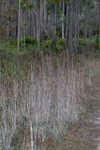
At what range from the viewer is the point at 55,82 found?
5164mm

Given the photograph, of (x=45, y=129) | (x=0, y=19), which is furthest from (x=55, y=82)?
(x=0, y=19)

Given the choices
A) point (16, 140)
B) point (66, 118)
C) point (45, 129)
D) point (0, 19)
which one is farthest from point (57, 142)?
point (0, 19)

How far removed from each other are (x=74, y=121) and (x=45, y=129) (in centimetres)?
111

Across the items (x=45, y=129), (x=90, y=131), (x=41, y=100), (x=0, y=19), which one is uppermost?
(x=0, y=19)

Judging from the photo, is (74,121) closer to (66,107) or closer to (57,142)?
(66,107)

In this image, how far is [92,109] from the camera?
5.71 meters

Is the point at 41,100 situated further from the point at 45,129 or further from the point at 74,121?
the point at 74,121

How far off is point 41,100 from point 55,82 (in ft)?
3.42

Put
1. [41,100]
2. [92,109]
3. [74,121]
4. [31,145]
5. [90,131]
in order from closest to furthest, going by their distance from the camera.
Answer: [31,145] → [41,100] → [90,131] → [74,121] → [92,109]

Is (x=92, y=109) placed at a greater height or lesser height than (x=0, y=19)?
lesser

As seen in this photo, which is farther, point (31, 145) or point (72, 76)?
point (72, 76)

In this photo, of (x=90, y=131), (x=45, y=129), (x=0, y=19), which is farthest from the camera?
(x=0, y=19)

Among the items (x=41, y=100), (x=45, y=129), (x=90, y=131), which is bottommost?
(x=90, y=131)

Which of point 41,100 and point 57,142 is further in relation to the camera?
point 41,100
